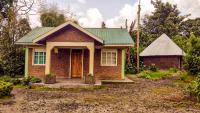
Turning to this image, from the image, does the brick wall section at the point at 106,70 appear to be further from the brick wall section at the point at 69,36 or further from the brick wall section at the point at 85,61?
the brick wall section at the point at 69,36

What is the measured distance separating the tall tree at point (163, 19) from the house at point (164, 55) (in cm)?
2300

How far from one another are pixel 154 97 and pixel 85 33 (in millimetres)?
7622

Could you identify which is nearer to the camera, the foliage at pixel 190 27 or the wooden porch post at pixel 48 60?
the wooden porch post at pixel 48 60

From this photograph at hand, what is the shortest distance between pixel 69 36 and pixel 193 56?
10.1m

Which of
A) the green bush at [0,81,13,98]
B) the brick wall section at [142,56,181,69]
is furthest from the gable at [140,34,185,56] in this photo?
the green bush at [0,81,13,98]

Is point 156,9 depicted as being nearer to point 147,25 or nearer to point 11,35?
point 147,25

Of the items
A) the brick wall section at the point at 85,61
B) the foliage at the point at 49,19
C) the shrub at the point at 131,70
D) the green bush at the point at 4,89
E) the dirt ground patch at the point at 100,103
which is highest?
the foliage at the point at 49,19

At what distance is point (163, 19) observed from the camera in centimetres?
6481

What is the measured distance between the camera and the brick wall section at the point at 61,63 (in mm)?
24562

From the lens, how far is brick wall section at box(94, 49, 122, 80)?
2420 cm

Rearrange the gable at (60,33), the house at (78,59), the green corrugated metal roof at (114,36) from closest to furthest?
the gable at (60,33), the green corrugated metal roof at (114,36), the house at (78,59)

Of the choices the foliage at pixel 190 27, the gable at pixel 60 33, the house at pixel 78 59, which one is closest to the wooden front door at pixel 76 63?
the house at pixel 78 59

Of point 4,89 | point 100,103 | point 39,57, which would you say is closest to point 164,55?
point 39,57

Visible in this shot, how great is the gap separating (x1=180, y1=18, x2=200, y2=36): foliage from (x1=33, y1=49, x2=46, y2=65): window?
144ft
